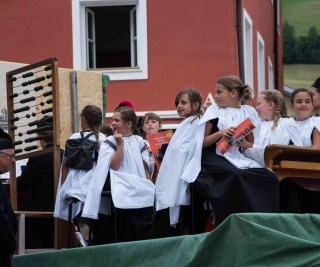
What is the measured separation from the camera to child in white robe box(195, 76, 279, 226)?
10750 millimetres

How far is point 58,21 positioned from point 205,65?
2682mm

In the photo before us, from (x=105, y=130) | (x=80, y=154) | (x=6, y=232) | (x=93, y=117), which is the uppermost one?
(x=93, y=117)

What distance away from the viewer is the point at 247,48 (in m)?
25.3

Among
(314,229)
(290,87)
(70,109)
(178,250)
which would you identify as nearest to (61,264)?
(178,250)

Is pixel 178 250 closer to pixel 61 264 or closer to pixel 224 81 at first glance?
pixel 61 264

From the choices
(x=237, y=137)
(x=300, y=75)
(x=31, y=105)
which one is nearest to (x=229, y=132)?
(x=237, y=137)

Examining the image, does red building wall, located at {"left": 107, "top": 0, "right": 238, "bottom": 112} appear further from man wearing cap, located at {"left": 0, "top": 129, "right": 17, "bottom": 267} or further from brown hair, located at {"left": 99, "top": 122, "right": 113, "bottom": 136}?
man wearing cap, located at {"left": 0, "top": 129, "right": 17, "bottom": 267}

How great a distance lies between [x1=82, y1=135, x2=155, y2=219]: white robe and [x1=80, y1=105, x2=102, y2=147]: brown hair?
45 centimetres

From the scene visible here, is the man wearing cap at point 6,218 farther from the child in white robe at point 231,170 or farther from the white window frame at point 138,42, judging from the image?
the white window frame at point 138,42

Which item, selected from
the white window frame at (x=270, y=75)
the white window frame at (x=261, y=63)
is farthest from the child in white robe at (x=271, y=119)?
the white window frame at (x=270, y=75)

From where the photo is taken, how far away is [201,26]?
23.0 meters

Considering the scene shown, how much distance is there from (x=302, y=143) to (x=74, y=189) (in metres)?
2.19

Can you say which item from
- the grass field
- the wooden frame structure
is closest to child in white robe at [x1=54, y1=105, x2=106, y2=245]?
the wooden frame structure

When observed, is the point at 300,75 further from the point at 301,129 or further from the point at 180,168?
the point at 180,168
